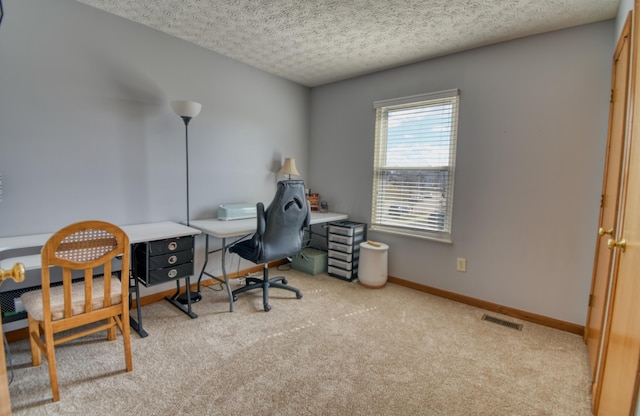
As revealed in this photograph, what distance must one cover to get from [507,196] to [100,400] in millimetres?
3108

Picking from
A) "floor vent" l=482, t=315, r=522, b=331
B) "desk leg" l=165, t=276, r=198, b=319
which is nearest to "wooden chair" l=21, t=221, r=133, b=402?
"desk leg" l=165, t=276, r=198, b=319

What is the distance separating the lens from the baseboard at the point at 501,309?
2.43m

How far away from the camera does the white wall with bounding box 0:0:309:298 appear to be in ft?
6.86

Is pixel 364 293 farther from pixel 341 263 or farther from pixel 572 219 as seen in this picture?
pixel 572 219

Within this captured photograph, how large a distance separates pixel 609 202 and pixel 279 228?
223 centimetres

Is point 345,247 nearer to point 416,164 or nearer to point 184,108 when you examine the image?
point 416,164

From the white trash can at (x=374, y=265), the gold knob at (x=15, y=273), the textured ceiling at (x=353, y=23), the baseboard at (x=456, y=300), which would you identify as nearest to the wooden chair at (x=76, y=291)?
the baseboard at (x=456, y=300)

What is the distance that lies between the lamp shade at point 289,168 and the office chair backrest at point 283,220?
0.99 m

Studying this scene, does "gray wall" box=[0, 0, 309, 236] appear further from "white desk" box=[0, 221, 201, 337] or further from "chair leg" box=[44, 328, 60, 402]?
"chair leg" box=[44, 328, 60, 402]

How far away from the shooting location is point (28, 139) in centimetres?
212

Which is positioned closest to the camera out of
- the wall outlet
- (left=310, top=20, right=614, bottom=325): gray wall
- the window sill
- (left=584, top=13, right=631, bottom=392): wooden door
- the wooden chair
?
the wooden chair

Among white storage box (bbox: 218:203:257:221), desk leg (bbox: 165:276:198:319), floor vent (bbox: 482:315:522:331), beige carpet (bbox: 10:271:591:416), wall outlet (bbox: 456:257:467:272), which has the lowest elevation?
beige carpet (bbox: 10:271:591:416)

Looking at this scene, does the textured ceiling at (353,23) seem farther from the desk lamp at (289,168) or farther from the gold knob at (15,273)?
the gold knob at (15,273)

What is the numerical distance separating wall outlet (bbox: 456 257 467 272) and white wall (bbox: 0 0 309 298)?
227 cm
